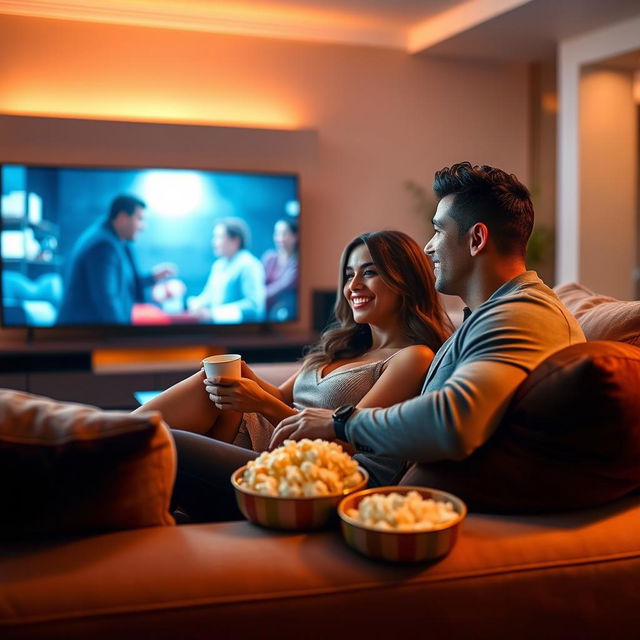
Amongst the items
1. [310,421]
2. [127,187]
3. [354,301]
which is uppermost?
[127,187]

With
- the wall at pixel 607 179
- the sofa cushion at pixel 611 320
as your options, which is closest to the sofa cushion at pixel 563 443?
the sofa cushion at pixel 611 320

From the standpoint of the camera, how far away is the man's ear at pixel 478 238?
5.39 feet

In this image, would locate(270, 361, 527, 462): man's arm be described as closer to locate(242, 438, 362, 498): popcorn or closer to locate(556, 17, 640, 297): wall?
locate(242, 438, 362, 498): popcorn

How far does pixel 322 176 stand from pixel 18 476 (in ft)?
14.2

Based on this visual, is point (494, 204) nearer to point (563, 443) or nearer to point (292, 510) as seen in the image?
point (563, 443)

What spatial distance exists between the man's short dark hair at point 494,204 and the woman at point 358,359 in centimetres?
40

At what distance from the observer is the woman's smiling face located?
212cm

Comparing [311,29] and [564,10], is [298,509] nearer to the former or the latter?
[564,10]

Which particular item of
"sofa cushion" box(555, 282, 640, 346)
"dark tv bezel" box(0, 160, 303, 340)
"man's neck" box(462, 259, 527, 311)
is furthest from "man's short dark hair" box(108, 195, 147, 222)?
"man's neck" box(462, 259, 527, 311)

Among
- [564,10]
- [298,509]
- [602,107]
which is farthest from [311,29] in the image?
[298,509]

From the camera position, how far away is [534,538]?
126 cm

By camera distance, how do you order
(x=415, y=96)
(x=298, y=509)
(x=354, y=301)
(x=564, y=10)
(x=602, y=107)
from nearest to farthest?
(x=298, y=509) < (x=354, y=301) < (x=564, y=10) < (x=602, y=107) < (x=415, y=96)

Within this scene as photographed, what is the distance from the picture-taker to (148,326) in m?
4.86

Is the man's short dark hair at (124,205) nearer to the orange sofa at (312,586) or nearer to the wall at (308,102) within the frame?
the wall at (308,102)
